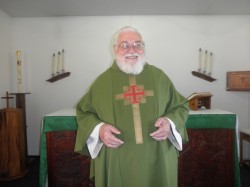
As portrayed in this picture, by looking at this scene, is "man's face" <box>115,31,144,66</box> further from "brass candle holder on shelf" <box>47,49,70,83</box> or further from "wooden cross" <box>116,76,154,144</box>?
"brass candle holder on shelf" <box>47,49,70,83</box>

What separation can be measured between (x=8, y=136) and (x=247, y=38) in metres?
4.71

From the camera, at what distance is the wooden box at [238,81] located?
3871mm

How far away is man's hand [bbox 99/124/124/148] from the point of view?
55.4 inches

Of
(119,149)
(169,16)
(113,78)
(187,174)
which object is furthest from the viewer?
(169,16)

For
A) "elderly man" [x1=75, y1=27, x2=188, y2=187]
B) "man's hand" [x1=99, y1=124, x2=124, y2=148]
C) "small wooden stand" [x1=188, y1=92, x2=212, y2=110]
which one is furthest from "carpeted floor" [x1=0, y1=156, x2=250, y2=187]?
"man's hand" [x1=99, y1=124, x2=124, y2=148]

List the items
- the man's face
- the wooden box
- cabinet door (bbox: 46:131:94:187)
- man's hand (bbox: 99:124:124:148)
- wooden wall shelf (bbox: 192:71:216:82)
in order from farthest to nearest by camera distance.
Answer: wooden wall shelf (bbox: 192:71:216:82)
the wooden box
cabinet door (bbox: 46:131:94:187)
the man's face
man's hand (bbox: 99:124:124:148)

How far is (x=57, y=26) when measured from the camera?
4.19 m

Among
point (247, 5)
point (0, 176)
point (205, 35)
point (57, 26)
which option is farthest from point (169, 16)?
point (0, 176)

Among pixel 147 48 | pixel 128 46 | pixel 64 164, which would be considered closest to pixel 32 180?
pixel 64 164

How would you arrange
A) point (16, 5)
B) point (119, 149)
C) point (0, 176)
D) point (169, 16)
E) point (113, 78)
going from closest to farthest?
point (119, 149) → point (113, 78) → point (0, 176) → point (16, 5) → point (169, 16)

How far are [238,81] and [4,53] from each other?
14.5ft

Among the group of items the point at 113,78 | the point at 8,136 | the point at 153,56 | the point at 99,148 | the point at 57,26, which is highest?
the point at 57,26

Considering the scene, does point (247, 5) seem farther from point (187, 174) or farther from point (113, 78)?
point (113, 78)

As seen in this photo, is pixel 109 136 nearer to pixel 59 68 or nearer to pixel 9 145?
pixel 9 145
